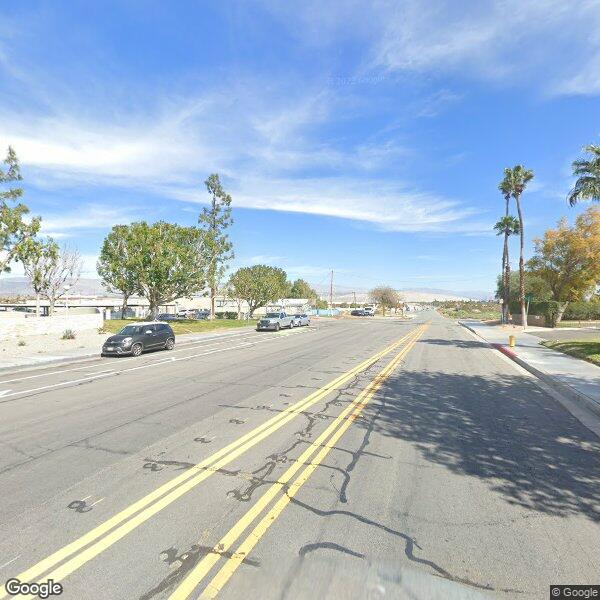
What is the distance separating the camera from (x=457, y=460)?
570 cm

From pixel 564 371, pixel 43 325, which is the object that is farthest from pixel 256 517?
pixel 43 325

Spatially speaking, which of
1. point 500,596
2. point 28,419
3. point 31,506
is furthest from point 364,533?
point 28,419

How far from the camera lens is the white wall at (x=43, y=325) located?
70.8 ft

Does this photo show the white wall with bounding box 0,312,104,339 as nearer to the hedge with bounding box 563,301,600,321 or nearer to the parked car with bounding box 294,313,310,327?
the parked car with bounding box 294,313,310,327

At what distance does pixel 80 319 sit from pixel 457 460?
1043 inches

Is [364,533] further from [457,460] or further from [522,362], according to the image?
[522,362]

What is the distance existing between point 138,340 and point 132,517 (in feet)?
50.7

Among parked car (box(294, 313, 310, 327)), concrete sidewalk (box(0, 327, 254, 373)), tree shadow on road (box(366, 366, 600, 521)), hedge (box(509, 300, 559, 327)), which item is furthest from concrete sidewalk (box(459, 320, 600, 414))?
hedge (box(509, 300, 559, 327))

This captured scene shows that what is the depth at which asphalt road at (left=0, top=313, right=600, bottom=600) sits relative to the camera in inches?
129

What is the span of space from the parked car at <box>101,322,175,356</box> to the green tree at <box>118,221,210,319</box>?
15.8 metres

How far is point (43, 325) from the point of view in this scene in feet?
76.3

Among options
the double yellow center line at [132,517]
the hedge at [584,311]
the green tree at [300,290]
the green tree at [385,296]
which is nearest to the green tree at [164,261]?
the double yellow center line at [132,517]

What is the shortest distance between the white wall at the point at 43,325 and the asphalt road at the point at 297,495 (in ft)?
48.8

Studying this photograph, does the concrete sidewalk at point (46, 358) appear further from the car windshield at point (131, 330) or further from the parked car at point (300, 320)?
the parked car at point (300, 320)
